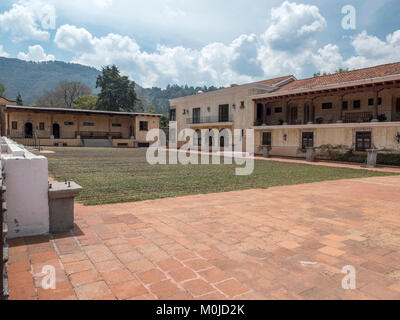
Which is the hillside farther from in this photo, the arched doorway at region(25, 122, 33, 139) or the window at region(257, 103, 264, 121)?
the window at region(257, 103, 264, 121)

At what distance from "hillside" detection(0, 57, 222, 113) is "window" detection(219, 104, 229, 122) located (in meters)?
91.2

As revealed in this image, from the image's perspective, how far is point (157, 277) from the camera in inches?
106

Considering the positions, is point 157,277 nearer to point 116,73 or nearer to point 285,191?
point 285,191

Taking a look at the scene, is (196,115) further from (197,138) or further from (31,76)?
(31,76)

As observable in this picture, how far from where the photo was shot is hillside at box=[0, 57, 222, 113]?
438 ft

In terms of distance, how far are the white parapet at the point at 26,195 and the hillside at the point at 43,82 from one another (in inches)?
4596

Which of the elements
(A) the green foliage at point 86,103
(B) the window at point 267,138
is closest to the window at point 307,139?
(B) the window at point 267,138

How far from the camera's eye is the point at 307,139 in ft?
73.4

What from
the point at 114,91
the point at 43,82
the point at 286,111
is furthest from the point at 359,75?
the point at 43,82

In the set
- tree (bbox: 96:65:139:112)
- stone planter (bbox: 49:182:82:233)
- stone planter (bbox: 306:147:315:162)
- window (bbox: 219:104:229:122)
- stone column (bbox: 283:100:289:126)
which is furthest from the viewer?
tree (bbox: 96:65:139:112)

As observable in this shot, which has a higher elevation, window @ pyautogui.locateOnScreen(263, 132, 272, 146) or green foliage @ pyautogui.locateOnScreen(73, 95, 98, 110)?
green foliage @ pyautogui.locateOnScreen(73, 95, 98, 110)

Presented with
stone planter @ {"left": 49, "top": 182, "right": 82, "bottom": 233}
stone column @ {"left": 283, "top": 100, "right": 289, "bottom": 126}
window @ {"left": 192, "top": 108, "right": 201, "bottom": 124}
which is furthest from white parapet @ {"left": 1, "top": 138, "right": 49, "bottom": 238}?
window @ {"left": 192, "top": 108, "right": 201, "bottom": 124}

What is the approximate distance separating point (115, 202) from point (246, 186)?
148 inches

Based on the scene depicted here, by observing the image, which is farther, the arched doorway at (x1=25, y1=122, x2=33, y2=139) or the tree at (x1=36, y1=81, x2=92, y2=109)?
the tree at (x1=36, y1=81, x2=92, y2=109)
